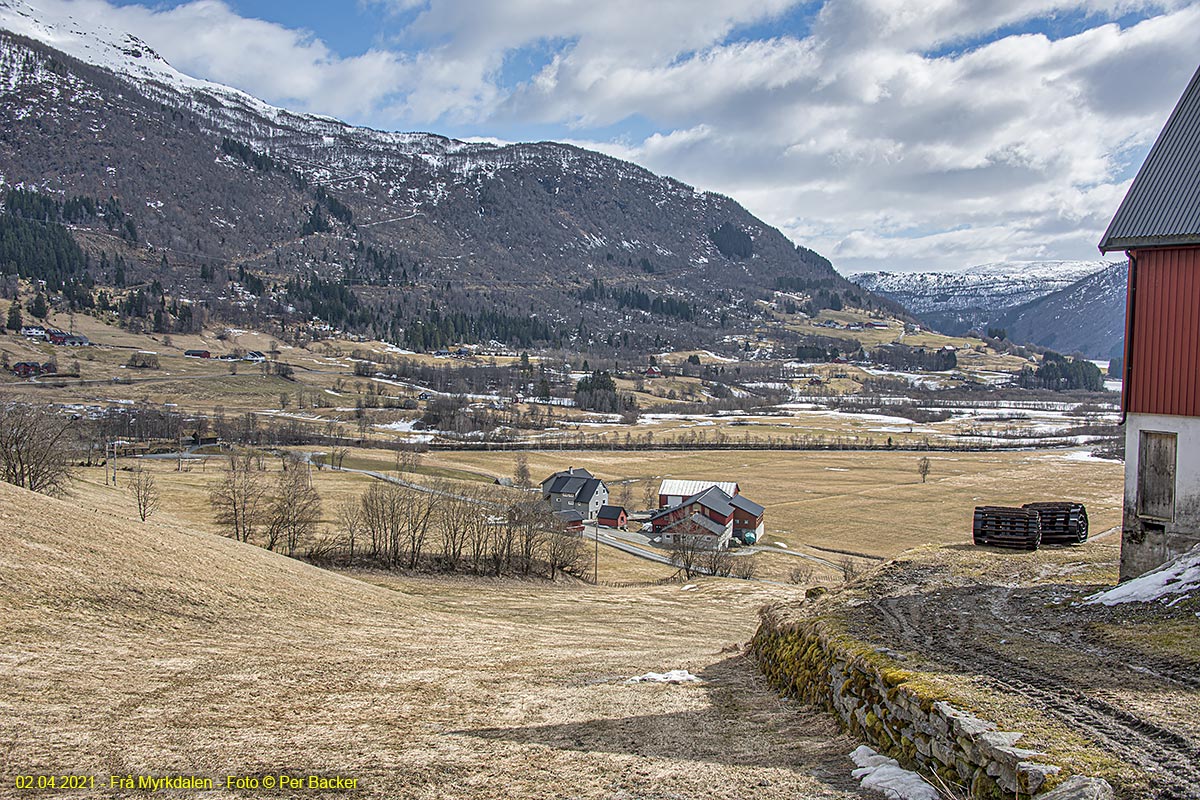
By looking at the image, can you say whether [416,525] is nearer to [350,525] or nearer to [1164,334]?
[350,525]

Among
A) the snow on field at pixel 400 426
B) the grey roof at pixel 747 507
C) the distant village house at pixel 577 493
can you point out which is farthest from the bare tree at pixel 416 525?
the snow on field at pixel 400 426

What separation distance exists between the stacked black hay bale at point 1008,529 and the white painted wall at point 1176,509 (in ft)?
27.3

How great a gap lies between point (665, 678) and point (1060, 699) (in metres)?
8.20

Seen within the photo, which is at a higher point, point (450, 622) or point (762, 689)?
point (762, 689)

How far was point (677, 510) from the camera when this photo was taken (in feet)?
271

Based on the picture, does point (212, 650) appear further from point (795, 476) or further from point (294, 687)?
point (795, 476)

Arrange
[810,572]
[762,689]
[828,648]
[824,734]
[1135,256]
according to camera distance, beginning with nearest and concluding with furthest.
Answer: [824,734] → [828,648] → [762,689] → [1135,256] → [810,572]

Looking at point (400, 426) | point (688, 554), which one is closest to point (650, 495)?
point (688, 554)

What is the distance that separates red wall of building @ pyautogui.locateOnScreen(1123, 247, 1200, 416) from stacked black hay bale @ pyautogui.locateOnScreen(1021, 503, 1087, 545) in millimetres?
10568

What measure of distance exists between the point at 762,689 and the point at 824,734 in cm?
383

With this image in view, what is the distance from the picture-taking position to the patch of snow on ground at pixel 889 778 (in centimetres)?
844

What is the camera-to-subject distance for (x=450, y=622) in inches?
1131

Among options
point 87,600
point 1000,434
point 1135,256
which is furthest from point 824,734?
point 1000,434

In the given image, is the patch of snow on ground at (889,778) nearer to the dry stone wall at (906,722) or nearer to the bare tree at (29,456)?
the dry stone wall at (906,722)
